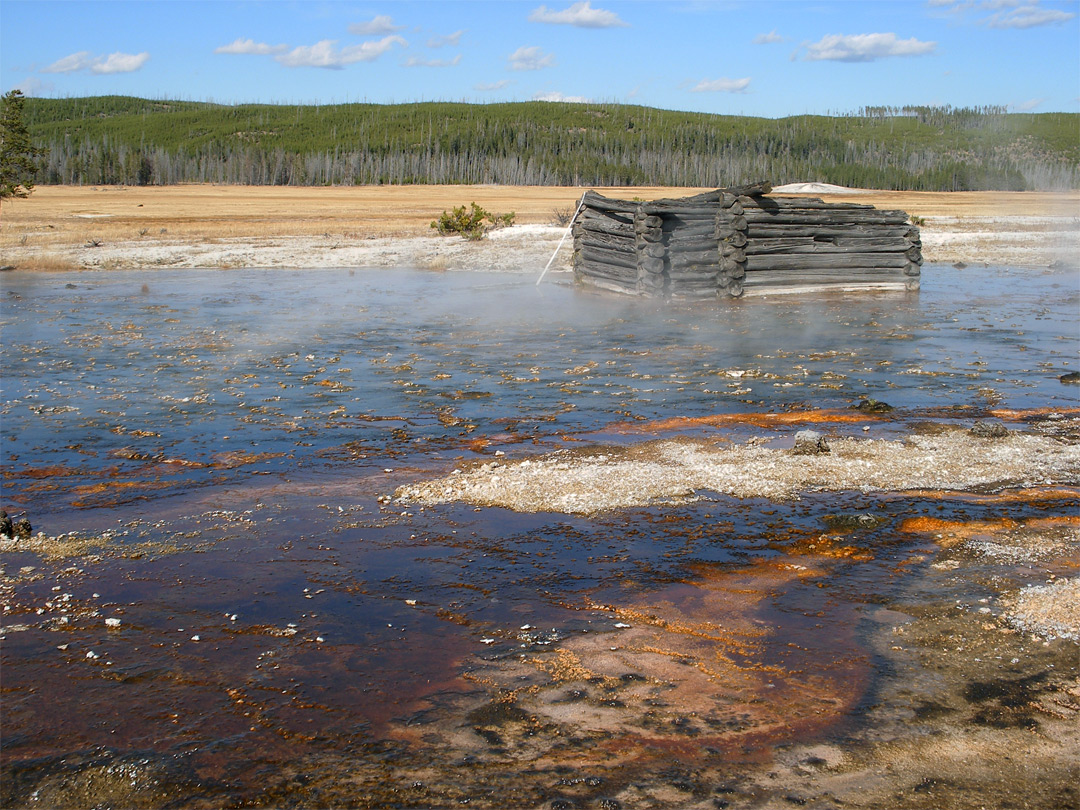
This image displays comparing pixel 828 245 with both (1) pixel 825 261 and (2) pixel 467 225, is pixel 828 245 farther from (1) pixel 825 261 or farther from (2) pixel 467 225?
(2) pixel 467 225

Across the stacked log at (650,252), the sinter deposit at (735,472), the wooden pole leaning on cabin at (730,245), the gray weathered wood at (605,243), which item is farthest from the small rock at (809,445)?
the gray weathered wood at (605,243)

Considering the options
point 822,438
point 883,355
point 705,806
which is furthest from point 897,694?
point 883,355

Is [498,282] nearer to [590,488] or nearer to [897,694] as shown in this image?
[590,488]

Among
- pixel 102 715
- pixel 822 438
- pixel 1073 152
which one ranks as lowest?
pixel 102 715

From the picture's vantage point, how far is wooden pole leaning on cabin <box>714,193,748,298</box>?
17.5 metres

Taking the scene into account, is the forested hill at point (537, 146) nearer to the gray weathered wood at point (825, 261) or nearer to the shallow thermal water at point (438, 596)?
the gray weathered wood at point (825, 261)

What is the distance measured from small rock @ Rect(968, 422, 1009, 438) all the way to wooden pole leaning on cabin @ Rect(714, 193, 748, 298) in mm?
10031

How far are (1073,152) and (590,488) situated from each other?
108086 millimetres

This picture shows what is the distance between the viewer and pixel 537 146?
107 metres

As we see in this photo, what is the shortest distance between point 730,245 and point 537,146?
9272 cm

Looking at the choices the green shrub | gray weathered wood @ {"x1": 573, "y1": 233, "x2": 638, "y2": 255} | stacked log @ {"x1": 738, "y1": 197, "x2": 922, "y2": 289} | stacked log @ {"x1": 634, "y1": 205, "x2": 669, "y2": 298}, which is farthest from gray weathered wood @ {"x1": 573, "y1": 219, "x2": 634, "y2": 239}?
the green shrub

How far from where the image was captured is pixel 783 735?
360cm

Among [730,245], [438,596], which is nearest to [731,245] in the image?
[730,245]

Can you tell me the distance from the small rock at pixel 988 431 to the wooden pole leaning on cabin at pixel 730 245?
32.9 ft
